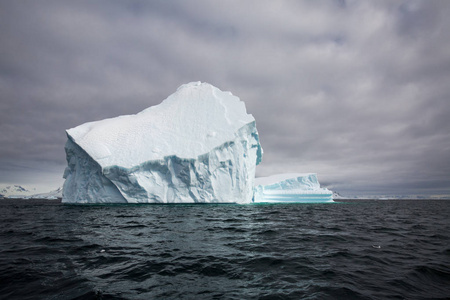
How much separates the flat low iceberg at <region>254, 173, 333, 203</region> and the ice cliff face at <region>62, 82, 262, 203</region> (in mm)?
12660

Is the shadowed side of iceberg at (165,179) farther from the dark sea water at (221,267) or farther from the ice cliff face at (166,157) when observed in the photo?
the dark sea water at (221,267)

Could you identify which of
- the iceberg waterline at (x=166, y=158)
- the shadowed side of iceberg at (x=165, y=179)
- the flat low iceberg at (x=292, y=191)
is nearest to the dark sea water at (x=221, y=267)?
the shadowed side of iceberg at (x=165, y=179)

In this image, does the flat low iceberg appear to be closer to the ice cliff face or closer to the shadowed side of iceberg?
the ice cliff face

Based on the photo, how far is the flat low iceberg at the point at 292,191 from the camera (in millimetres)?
38016

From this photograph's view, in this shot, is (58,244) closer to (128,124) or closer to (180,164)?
(180,164)

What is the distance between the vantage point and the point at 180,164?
22.0 metres

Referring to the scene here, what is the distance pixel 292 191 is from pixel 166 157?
2398cm

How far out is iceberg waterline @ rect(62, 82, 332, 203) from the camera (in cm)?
2177

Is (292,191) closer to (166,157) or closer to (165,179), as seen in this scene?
(165,179)

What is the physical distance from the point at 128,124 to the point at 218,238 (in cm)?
2304

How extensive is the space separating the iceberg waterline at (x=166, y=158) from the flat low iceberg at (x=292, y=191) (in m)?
12.8

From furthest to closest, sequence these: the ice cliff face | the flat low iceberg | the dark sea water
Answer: the flat low iceberg → the ice cliff face → the dark sea water

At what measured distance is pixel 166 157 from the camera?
21812mm

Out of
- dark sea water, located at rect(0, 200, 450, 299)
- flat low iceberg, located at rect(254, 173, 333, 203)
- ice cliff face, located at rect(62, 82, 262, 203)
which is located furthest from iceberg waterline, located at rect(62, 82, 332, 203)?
dark sea water, located at rect(0, 200, 450, 299)
